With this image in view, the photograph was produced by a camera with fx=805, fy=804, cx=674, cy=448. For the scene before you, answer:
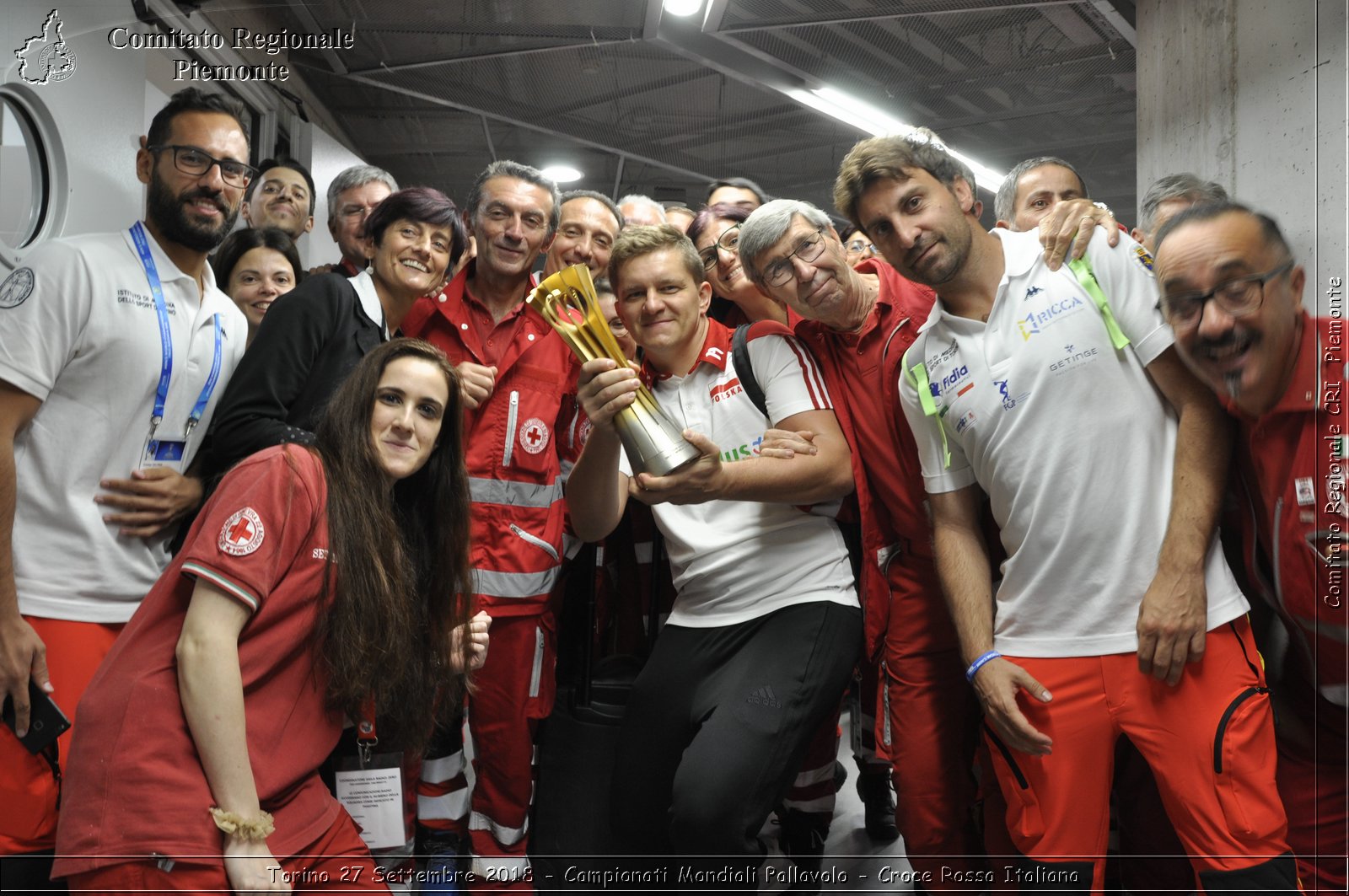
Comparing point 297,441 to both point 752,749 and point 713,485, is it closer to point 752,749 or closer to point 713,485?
point 713,485

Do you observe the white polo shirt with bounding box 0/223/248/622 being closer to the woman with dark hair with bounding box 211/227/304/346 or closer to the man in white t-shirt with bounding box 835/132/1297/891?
the woman with dark hair with bounding box 211/227/304/346

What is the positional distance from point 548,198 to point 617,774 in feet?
6.34


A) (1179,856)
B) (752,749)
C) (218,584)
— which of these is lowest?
(1179,856)

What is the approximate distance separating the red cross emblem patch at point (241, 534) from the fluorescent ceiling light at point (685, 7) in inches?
113

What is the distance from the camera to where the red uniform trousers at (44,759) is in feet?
6.05

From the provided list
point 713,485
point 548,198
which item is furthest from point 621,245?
point 713,485

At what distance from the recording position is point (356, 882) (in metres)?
1.78

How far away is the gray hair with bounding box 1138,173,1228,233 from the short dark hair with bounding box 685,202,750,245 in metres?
1.65

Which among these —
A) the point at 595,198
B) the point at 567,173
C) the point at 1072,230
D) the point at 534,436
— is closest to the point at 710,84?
the point at 567,173

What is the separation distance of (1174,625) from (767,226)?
4.85 feet

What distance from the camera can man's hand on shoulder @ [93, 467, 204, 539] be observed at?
2.03 meters

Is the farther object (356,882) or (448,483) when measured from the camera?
(448,483)

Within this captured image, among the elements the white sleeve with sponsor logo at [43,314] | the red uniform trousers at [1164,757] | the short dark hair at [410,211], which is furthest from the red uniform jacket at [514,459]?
the red uniform trousers at [1164,757]

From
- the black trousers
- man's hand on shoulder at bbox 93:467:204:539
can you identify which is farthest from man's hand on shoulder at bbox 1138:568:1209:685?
man's hand on shoulder at bbox 93:467:204:539
